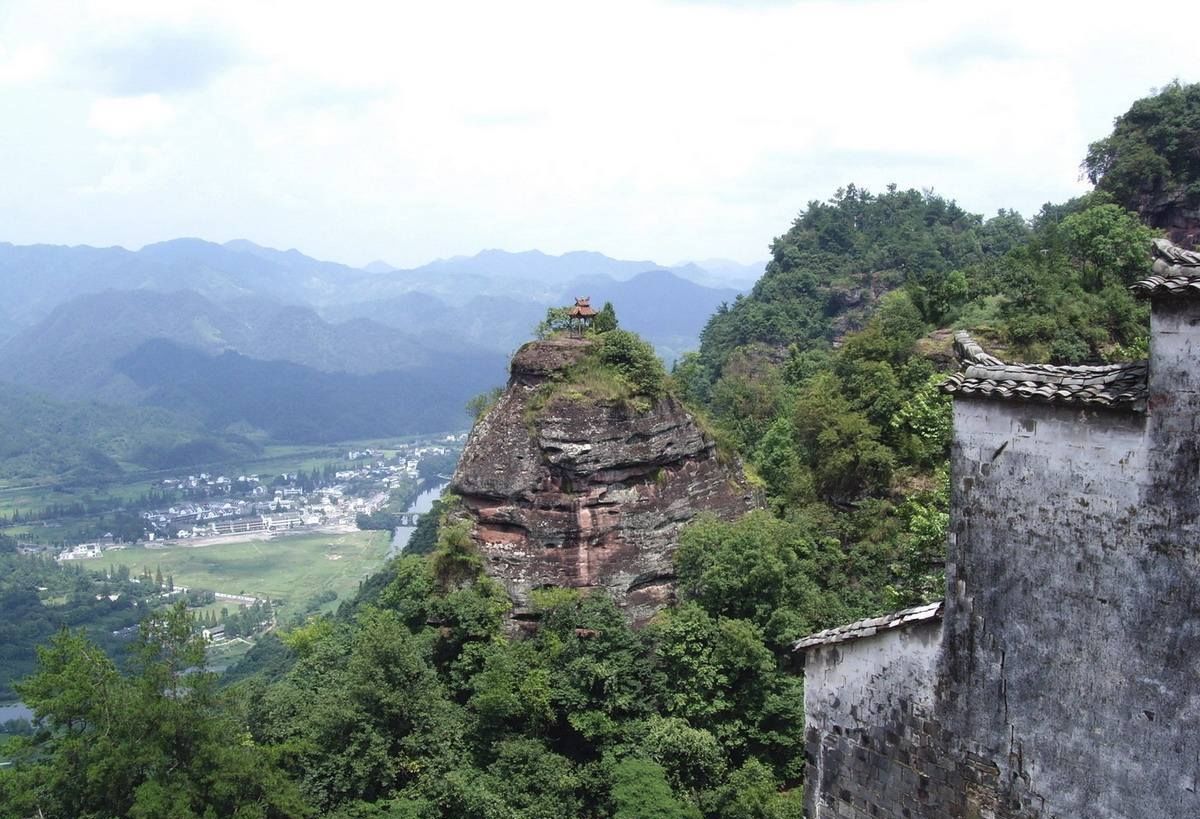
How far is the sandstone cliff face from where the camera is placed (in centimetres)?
2170

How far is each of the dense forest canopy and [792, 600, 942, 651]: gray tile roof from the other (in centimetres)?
1099

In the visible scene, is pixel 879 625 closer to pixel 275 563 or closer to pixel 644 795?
pixel 644 795

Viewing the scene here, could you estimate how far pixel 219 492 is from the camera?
128 metres

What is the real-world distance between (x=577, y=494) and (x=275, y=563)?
256ft

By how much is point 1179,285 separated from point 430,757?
54.4ft

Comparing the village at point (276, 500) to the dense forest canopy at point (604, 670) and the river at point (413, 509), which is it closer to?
the river at point (413, 509)

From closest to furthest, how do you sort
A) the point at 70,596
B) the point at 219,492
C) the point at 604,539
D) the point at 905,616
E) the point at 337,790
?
the point at 905,616 < the point at 337,790 < the point at 604,539 < the point at 70,596 < the point at 219,492

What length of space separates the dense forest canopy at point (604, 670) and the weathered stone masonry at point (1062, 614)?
11.4 m

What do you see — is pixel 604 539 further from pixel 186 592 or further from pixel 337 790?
pixel 186 592

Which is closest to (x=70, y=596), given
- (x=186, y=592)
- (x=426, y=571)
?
(x=186, y=592)

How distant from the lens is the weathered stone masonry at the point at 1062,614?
17.1ft

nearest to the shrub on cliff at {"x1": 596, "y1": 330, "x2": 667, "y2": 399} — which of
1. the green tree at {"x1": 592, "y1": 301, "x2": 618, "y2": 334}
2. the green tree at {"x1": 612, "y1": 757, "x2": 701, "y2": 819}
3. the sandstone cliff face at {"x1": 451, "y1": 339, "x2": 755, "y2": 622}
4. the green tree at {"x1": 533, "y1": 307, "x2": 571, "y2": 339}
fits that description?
the sandstone cliff face at {"x1": 451, "y1": 339, "x2": 755, "y2": 622}

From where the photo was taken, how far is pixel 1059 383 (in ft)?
18.4

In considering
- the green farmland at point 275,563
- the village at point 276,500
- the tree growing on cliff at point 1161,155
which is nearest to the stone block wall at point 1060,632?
the tree growing on cliff at point 1161,155
